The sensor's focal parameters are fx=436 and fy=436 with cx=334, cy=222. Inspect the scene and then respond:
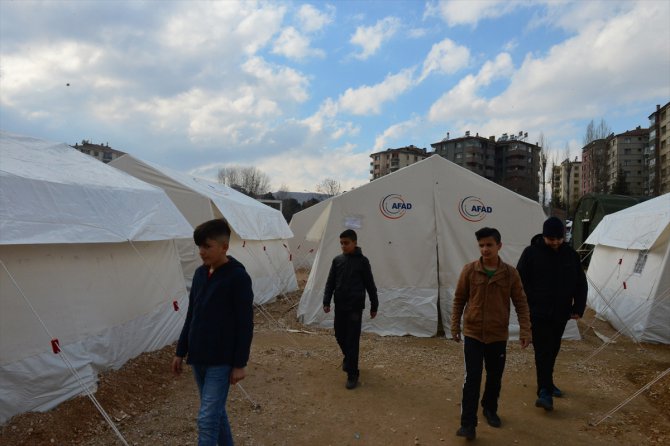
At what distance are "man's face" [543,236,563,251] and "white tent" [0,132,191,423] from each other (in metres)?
4.40

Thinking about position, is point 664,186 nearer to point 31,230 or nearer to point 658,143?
point 658,143

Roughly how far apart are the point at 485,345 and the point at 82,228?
Result: 397 cm

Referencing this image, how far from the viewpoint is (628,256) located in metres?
8.41

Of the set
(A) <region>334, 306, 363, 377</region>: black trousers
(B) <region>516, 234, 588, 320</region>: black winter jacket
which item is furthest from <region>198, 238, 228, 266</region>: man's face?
(B) <region>516, 234, 588, 320</region>: black winter jacket

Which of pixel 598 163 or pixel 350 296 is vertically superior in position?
pixel 598 163

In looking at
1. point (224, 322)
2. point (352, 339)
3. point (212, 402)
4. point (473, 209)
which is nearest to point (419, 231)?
point (473, 209)

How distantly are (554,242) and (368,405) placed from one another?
97.5 inches

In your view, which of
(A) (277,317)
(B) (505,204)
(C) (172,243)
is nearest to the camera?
(C) (172,243)

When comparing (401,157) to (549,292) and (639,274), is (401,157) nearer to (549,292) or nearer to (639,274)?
(639,274)

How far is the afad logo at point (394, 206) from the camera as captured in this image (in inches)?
316

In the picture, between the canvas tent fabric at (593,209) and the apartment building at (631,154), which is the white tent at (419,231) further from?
the apartment building at (631,154)

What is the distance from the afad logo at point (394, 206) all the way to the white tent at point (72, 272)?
3544mm

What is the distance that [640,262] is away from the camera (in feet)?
25.6

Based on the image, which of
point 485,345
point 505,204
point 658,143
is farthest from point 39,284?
point 658,143
